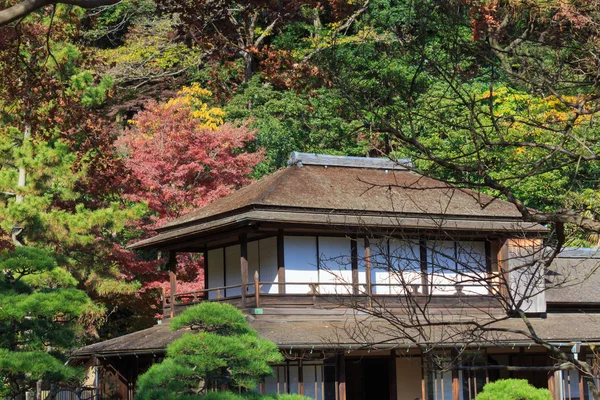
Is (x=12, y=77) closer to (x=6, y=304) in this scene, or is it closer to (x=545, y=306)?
(x=6, y=304)

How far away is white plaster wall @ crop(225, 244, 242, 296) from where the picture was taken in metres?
22.3

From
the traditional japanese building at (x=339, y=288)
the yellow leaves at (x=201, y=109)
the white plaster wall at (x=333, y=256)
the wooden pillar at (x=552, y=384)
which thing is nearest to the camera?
the traditional japanese building at (x=339, y=288)

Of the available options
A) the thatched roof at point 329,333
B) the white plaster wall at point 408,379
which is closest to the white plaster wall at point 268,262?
the thatched roof at point 329,333

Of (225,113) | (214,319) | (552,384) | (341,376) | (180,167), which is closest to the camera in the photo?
(214,319)

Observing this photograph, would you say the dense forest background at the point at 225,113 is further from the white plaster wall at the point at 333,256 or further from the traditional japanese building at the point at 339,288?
the white plaster wall at the point at 333,256

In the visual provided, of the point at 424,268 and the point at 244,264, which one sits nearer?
the point at 424,268

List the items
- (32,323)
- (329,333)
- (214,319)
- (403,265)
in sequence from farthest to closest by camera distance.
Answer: (329,333) < (32,323) < (403,265) < (214,319)

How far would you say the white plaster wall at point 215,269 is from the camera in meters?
23.1

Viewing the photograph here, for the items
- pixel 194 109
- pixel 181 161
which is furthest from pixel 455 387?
pixel 194 109

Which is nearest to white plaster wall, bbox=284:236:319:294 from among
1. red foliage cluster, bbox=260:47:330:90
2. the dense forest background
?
the dense forest background

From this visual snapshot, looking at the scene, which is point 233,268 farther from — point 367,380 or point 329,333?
point 329,333

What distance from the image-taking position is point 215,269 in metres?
23.3

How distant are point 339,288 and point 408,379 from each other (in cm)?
301

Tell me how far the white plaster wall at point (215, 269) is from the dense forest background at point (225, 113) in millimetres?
2116
